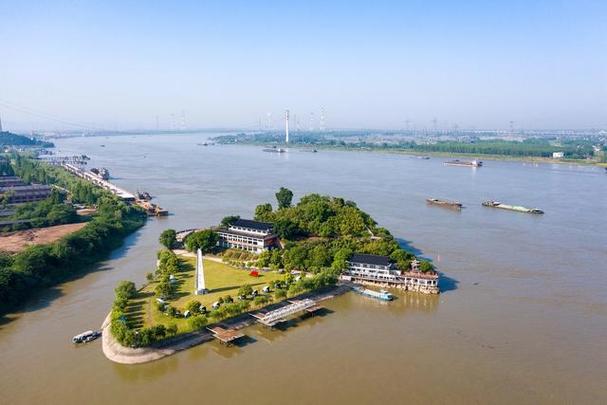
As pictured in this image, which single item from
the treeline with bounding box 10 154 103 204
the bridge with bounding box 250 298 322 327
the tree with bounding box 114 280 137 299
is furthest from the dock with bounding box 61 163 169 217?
the bridge with bounding box 250 298 322 327

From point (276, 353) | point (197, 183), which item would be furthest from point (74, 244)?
point (197, 183)

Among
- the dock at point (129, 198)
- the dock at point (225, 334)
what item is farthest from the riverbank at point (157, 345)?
the dock at point (129, 198)

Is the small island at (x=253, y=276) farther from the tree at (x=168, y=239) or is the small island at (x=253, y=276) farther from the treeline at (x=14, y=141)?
the treeline at (x=14, y=141)

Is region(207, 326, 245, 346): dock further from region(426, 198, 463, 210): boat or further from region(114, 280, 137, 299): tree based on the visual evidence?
region(426, 198, 463, 210): boat

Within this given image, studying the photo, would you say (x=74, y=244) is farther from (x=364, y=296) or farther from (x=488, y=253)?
(x=488, y=253)

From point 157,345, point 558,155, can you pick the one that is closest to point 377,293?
point 157,345

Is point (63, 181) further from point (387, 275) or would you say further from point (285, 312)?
point (387, 275)
